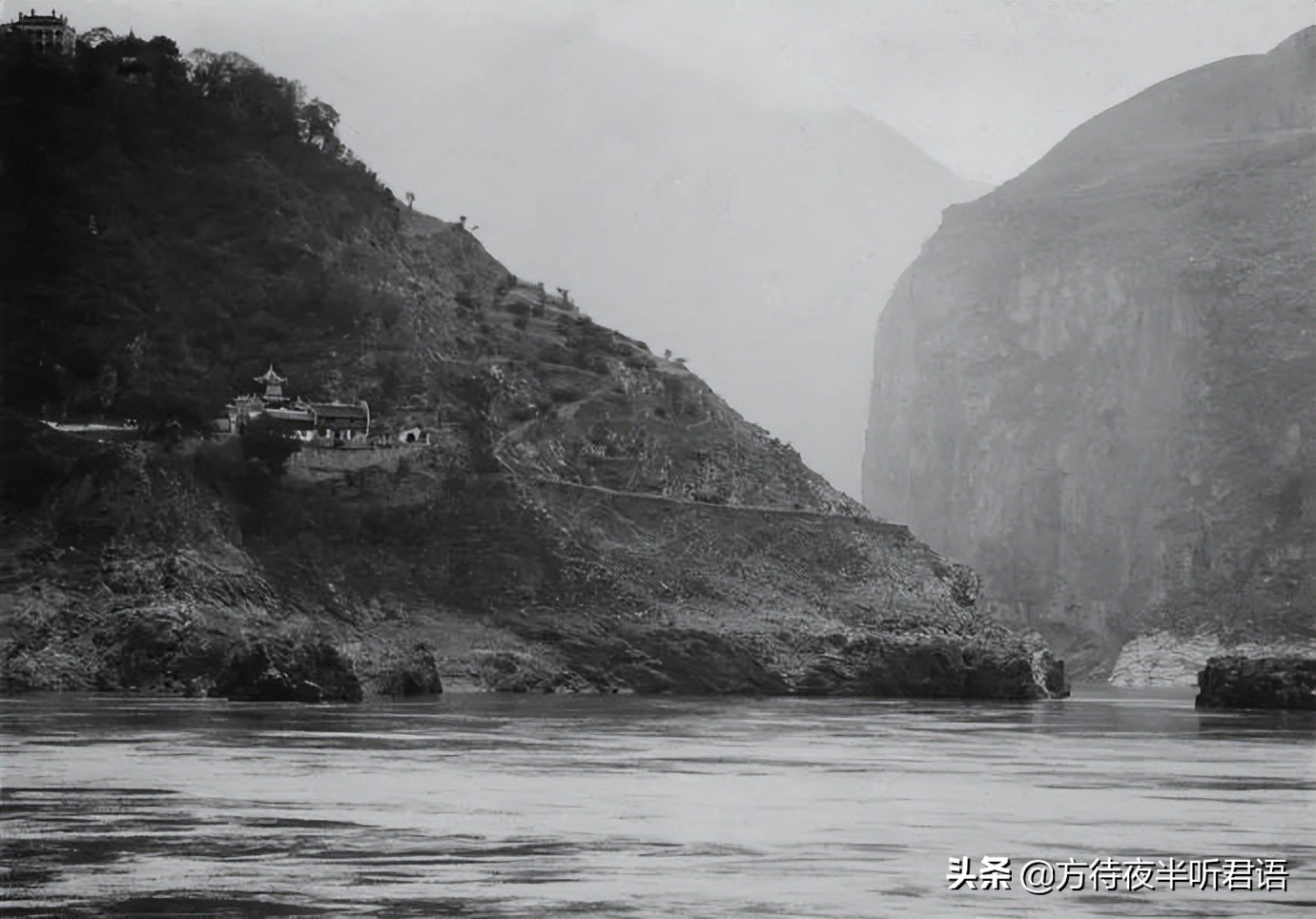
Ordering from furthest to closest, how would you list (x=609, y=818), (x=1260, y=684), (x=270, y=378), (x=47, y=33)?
(x=47, y=33), (x=270, y=378), (x=1260, y=684), (x=609, y=818)

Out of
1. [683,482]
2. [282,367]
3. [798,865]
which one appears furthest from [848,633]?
[798,865]

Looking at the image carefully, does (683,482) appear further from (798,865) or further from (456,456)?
(798,865)

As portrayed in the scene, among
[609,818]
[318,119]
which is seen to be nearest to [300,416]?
[318,119]

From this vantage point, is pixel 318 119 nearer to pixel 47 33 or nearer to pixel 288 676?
pixel 47 33

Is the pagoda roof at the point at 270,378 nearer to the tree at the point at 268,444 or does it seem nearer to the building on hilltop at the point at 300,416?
the building on hilltop at the point at 300,416

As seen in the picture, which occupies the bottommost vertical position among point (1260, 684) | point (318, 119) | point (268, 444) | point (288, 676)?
point (288, 676)

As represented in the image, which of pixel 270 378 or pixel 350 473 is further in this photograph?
pixel 270 378

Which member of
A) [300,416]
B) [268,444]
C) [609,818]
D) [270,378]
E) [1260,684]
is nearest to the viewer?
[609,818]
